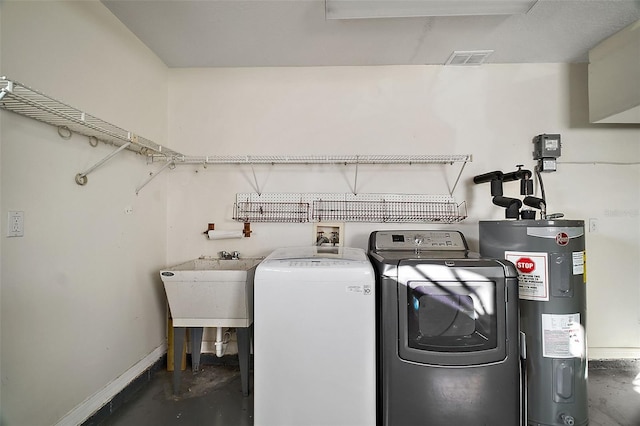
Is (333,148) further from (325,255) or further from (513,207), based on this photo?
(513,207)

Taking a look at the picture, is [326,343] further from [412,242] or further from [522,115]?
[522,115]

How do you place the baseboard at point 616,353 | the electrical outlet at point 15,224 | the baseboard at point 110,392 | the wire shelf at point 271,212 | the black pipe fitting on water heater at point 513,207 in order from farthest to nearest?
1. the wire shelf at point 271,212
2. the baseboard at point 616,353
3. the black pipe fitting on water heater at point 513,207
4. the baseboard at point 110,392
5. the electrical outlet at point 15,224

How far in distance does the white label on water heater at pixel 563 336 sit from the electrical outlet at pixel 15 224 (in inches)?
105

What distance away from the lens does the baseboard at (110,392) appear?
147 cm

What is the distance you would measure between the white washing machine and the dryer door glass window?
0.76ft

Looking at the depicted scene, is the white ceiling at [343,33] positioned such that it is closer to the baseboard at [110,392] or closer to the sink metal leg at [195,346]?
the sink metal leg at [195,346]

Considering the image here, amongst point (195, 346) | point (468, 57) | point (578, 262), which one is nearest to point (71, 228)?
point (195, 346)

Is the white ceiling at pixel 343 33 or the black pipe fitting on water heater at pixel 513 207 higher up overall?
the white ceiling at pixel 343 33

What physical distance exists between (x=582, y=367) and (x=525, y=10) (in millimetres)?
2055

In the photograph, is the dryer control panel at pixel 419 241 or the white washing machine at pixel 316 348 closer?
the white washing machine at pixel 316 348

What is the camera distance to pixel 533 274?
5.10 feet

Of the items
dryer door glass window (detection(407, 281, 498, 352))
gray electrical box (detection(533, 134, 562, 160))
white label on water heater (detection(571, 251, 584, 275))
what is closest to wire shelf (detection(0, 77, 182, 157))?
dryer door glass window (detection(407, 281, 498, 352))

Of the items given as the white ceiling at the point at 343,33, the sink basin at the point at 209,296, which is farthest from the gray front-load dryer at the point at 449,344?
the white ceiling at the point at 343,33

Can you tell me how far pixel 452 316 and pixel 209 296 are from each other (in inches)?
59.1
